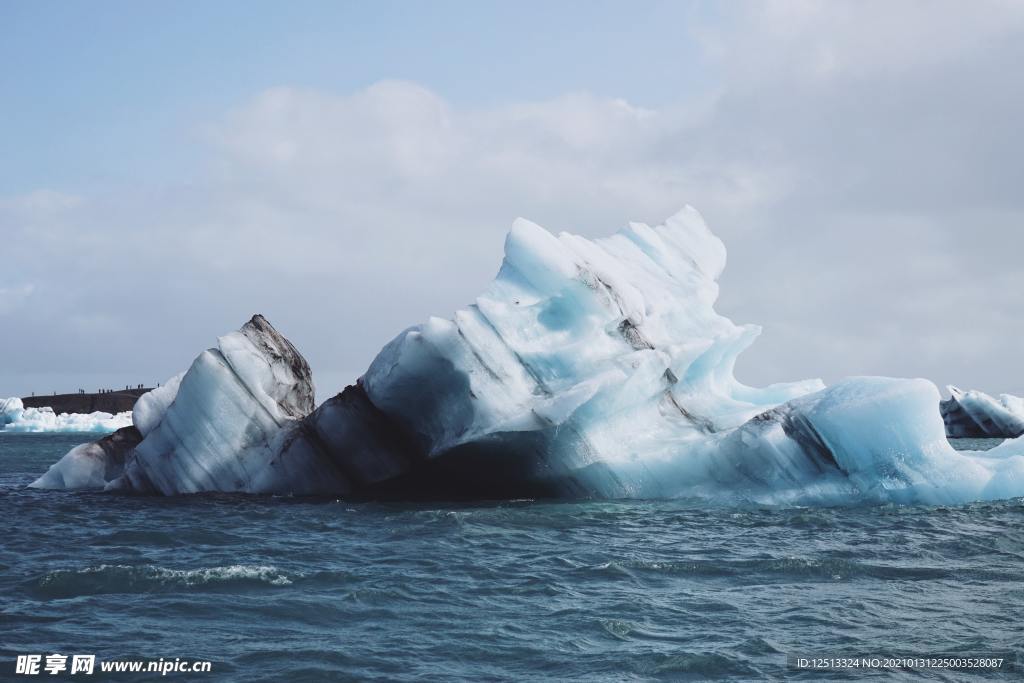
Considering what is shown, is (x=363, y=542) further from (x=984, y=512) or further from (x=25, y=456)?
(x=25, y=456)

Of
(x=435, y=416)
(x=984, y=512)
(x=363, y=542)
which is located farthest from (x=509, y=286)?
(x=984, y=512)

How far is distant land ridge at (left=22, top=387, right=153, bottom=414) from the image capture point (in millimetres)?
96562

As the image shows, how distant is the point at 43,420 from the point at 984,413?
64865 millimetres

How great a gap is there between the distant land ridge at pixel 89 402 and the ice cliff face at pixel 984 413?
2731 inches

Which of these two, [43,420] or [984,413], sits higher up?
[43,420]

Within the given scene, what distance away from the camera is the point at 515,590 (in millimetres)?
12188

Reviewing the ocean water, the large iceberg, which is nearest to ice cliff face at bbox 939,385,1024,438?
the large iceberg

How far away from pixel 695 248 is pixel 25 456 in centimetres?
3001

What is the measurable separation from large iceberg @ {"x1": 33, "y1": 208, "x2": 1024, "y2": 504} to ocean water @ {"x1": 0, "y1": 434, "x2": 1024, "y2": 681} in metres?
1.12

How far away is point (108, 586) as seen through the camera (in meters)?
12.4

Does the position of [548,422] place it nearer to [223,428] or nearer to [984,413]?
[223,428]

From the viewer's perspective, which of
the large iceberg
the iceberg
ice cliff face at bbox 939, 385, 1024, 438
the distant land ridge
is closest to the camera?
the large iceberg

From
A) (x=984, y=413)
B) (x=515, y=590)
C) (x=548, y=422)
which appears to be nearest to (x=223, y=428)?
(x=548, y=422)

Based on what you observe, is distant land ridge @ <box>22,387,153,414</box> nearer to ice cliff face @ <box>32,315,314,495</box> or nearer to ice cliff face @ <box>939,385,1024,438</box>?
ice cliff face @ <box>939,385,1024,438</box>
